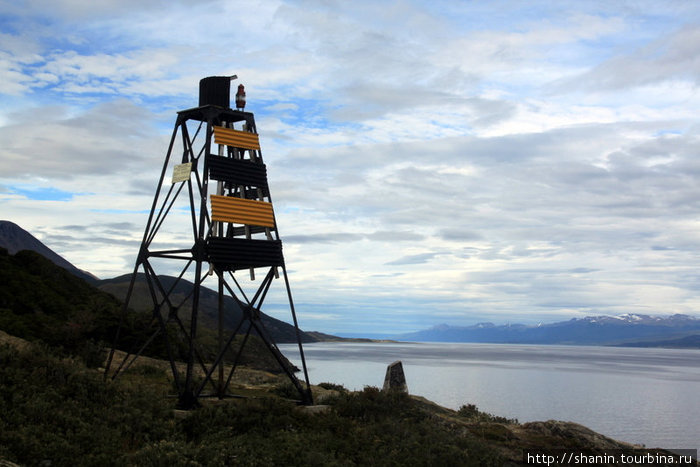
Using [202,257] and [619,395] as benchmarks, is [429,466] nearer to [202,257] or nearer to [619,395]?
[202,257]

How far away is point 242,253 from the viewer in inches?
1024

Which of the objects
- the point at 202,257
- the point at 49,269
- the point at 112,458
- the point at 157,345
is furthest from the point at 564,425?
the point at 49,269

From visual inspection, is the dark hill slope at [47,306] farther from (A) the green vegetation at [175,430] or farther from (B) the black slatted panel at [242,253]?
(B) the black slatted panel at [242,253]

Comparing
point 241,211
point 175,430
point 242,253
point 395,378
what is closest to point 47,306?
point 241,211

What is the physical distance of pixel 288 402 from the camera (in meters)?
25.1

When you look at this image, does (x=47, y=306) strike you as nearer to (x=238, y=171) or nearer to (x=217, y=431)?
(x=238, y=171)

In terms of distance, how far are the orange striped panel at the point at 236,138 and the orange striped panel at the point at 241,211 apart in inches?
106

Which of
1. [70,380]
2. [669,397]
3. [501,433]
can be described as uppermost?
[70,380]

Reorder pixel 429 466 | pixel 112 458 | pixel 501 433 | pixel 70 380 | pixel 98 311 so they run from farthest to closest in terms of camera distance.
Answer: pixel 98 311 < pixel 501 433 < pixel 70 380 < pixel 429 466 < pixel 112 458

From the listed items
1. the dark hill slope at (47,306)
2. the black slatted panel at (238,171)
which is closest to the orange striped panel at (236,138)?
the black slatted panel at (238,171)

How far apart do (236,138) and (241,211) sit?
363 cm

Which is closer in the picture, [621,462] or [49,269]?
[621,462]

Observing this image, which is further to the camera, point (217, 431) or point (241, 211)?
point (241, 211)

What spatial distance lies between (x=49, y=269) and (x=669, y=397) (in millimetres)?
77383
